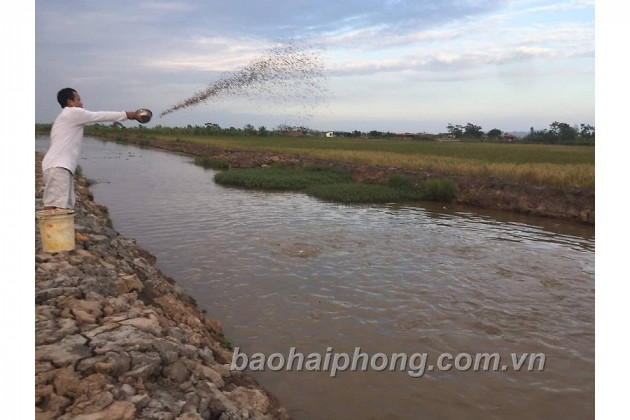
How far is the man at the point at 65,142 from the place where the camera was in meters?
4.17

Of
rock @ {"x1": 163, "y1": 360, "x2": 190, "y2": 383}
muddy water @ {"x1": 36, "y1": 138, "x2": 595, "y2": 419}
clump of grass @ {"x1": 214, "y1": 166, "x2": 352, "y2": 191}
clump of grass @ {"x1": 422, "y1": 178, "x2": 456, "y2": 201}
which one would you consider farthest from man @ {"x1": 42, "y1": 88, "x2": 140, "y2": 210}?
clump of grass @ {"x1": 214, "y1": 166, "x2": 352, "y2": 191}

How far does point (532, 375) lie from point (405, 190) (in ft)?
38.8

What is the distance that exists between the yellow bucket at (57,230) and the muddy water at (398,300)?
1.90 meters

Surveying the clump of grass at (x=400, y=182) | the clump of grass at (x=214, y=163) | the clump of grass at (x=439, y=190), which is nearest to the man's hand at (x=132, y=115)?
the clump of grass at (x=439, y=190)

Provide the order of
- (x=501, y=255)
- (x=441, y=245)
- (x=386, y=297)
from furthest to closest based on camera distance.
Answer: (x=441, y=245)
(x=501, y=255)
(x=386, y=297)

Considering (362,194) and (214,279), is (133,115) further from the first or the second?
(362,194)

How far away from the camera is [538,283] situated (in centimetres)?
682

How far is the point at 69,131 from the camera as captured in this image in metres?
4.26

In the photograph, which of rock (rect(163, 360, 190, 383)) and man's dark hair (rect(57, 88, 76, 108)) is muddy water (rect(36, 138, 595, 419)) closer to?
rock (rect(163, 360, 190, 383))

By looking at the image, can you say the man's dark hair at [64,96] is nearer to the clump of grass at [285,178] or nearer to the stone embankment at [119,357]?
the stone embankment at [119,357]

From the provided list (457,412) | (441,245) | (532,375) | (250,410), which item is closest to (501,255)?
(441,245)

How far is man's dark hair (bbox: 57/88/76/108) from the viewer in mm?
4215

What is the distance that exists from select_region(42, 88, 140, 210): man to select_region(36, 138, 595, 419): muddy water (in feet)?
7.31

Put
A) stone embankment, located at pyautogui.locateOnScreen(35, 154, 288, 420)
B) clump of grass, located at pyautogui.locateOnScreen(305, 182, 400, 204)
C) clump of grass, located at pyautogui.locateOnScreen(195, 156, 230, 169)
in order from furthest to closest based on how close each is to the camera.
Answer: clump of grass, located at pyautogui.locateOnScreen(195, 156, 230, 169) < clump of grass, located at pyautogui.locateOnScreen(305, 182, 400, 204) < stone embankment, located at pyautogui.locateOnScreen(35, 154, 288, 420)
